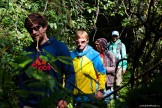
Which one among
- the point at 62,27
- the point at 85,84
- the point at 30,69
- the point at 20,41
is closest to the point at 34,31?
the point at 85,84

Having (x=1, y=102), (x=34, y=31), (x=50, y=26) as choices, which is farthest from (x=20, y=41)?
(x=1, y=102)

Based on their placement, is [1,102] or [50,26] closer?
[1,102]

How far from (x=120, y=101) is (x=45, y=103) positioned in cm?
33

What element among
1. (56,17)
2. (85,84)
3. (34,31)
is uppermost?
(56,17)

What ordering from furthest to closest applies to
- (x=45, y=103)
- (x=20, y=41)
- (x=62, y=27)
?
(x=62, y=27), (x=20, y=41), (x=45, y=103)

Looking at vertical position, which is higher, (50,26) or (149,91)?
(50,26)

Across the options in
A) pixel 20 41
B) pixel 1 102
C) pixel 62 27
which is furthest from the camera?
pixel 62 27

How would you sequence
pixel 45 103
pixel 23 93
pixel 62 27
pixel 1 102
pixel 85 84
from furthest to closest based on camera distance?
pixel 62 27 < pixel 85 84 < pixel 1 102 < pixel 23 93 < pixel 45 103

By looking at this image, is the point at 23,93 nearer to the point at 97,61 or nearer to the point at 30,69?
the point at 30,69

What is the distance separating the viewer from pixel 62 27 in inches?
307

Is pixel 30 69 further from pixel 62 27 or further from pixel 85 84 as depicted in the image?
pixel 62 27

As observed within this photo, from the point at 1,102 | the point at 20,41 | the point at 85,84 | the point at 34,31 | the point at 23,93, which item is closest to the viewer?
the point at 23,93

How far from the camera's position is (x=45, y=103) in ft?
4.59

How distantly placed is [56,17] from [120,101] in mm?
6117
